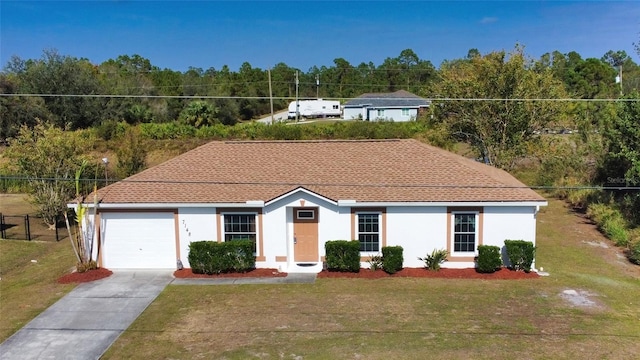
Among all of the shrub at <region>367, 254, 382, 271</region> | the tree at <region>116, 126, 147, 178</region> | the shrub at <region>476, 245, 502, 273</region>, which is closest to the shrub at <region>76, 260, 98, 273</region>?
the shrub at <region>367, 254, 382, 271</region>

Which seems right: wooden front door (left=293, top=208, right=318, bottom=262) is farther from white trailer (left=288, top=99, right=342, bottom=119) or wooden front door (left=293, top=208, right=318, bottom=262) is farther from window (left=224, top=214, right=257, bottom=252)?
white trailer (left=288, top=99, right=342, bottom=119)

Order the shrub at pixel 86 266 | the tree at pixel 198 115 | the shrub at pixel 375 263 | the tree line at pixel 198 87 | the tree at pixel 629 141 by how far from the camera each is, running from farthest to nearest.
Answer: the tree at pixel 198 115
the tree line at pixel 198 87
the tree at pixel 629 141
the shrub at pixel 86 266
the shrub at pixel 375 263

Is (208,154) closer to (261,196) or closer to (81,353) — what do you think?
(261,196)

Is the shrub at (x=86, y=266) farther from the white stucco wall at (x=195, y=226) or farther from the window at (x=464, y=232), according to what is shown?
the window at (x=464, y=232)

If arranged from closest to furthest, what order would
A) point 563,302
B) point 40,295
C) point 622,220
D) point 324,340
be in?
point 324,340
point 563,302
point 40,295
point 622,220

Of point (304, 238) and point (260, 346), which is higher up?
point (304, 238)

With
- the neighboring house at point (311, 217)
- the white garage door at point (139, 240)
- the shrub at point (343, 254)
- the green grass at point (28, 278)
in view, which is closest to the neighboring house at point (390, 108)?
the neighboring house at point (311, 217)

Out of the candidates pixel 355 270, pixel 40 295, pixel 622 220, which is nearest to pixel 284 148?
pixel 355 270
